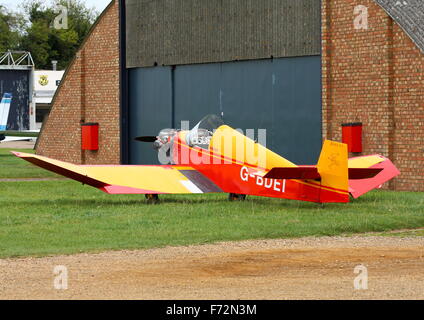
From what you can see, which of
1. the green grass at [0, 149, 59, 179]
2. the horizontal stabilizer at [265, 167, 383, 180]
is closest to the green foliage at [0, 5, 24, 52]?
the green grass at [0, 149, 59, 179]

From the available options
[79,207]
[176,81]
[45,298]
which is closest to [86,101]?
[176,81]

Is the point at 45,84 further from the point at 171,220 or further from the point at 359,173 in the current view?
the point at 171,220

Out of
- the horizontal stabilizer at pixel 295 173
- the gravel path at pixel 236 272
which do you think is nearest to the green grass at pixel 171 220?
the horizontal stabilizer at pixel 295 173

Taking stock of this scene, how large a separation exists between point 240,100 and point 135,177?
1064 centimetres

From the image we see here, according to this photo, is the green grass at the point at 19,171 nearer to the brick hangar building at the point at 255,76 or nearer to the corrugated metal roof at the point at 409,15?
the brick hangar building at the point at 255,76

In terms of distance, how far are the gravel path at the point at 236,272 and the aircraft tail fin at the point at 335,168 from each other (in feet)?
11.5

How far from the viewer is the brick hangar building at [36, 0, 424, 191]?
26625mm

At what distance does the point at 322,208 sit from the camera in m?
20.2

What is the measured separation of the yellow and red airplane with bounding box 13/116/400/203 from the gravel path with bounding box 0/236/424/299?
3.59 meters

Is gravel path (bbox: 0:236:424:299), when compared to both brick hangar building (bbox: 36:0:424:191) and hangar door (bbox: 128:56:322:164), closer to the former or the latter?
brick hangar building (bbox: 36:0:424:191)

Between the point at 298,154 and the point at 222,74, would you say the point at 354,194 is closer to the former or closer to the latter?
the point at 298,154

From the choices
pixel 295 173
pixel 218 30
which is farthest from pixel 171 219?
pixel 218 30

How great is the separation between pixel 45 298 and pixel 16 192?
50.6ft

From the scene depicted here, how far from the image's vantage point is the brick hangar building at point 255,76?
26625mm
